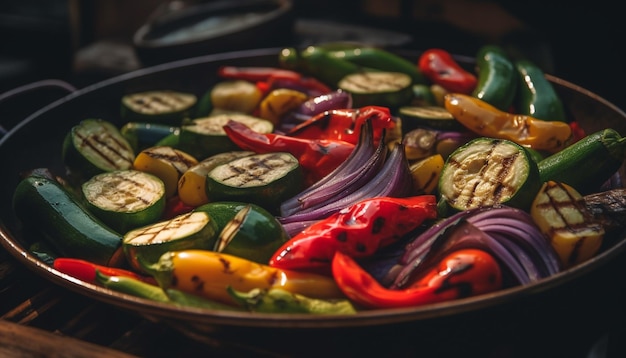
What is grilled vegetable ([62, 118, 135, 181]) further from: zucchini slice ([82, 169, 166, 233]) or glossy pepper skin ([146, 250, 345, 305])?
glossy pepper skin ([146, 250, 345, 305])

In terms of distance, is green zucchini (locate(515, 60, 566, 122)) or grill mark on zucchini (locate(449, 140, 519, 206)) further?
green zucchini (locate(515, 60, 566, 122))

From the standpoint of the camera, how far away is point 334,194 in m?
2.41

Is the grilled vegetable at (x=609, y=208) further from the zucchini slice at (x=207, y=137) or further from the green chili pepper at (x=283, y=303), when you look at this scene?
the zucchini slice at (x=207, y=137)

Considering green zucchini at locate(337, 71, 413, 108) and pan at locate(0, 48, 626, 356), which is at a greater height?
green zucchini at locate(337, 71, 413, 108)

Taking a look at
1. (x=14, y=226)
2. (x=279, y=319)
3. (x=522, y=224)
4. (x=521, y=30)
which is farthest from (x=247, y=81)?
(x=521, y=30)

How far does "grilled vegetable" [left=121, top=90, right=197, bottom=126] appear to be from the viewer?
3.28m

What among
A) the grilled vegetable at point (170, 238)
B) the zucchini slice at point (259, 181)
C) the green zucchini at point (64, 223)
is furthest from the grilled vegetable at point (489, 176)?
the green zucchini at point (64, 223)

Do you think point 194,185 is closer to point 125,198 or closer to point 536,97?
point 125,198

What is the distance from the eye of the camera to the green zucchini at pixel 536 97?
2.96 metres

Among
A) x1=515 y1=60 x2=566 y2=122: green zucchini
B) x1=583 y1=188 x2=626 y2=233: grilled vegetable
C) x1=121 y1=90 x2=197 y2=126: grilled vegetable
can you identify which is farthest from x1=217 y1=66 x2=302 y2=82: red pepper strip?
x1=583 y1=188 x2=626 y2=233: grilled vegetable

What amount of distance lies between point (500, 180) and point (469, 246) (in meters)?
0.42

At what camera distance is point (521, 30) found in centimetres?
510

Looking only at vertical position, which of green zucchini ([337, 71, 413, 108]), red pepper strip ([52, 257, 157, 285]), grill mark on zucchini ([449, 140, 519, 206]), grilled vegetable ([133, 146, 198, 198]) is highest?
green zucchini ([337, 71, 413, 108])

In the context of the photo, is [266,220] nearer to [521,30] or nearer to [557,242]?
[557,242]
